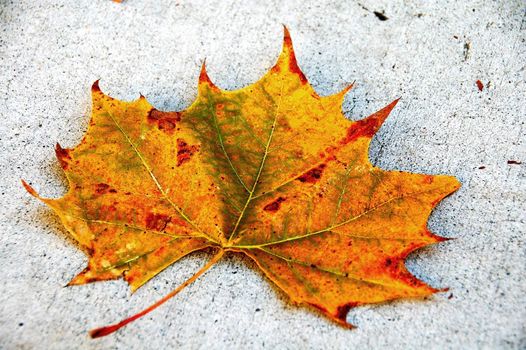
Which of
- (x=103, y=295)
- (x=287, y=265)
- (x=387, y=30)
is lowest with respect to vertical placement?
(x=103, y=295)

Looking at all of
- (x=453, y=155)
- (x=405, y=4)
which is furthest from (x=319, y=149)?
(x=405, y=4)

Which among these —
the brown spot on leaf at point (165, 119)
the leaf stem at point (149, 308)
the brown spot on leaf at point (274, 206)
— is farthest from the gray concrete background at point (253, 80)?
the brown spot on leaf at point (165, 119)

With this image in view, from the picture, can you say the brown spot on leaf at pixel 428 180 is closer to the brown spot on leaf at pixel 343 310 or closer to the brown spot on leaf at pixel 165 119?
the brown spot on leaf at pixel 343 310

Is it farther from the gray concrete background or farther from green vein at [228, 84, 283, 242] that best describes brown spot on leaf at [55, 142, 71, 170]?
green vein at [228, 84, 283, 242]

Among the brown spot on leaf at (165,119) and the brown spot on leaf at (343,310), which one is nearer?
the brown spot on leaf at (343,310)

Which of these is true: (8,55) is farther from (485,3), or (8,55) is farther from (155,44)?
(485,3)

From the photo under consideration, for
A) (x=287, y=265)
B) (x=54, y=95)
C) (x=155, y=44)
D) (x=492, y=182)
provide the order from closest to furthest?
(x=287, y=265)
(x=492, y=182)
(x=54, y=95)
(x=155, y=44)
